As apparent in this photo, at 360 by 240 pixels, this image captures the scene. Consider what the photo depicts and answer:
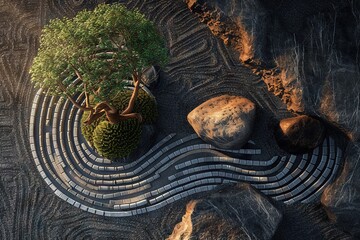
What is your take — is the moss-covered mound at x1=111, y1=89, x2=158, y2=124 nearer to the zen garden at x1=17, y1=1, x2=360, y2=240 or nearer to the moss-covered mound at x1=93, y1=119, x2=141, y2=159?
the zen garden at x1=17, y1=1, x2=360, y2=240

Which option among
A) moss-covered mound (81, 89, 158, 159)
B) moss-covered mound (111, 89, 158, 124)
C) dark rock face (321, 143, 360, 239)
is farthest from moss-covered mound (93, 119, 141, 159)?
dark rock face (321, 143, 360, 239)

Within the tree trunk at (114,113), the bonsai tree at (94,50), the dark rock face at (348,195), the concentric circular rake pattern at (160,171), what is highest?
the bonsai tree at (94,50)

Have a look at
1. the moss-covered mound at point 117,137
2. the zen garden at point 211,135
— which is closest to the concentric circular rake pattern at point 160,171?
the zen garden at point 211,135

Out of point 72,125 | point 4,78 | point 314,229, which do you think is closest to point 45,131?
point 72,125

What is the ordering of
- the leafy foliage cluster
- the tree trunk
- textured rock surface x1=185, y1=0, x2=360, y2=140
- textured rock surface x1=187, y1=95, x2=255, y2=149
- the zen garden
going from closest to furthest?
the leafy foliage cluster → the tree trunk → textured rock surface x1=185, y1=0, x2=360, y2=140 → the zen garden → textured rock surface x1=187, y1=95, x2=255, y2=149

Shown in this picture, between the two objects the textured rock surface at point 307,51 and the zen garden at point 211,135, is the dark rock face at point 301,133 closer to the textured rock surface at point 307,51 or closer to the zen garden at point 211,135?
the zen garden at point 211,135
